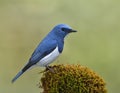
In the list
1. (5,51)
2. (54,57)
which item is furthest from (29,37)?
(54,57)

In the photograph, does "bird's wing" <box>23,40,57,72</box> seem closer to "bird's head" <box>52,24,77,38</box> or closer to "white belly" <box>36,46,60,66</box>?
"white belly" <box>36,46,60,66</box>

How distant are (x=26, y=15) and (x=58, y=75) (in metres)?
10.2

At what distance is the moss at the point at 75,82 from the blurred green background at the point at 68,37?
24.3 feet

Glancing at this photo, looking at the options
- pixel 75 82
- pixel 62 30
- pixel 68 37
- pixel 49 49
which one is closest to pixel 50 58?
pixel 49 49

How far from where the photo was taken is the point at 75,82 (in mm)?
11328

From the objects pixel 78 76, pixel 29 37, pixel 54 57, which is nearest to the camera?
pixel 78 76

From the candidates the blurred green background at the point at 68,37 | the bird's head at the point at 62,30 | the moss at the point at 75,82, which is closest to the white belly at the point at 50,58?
the bird's head at the point at 62,30

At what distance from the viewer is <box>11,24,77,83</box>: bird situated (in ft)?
40.1

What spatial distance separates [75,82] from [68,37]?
32.1ft

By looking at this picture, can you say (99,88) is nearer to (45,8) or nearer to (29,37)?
(29,37)

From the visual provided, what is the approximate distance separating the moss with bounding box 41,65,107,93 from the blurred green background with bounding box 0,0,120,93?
7420 millimetres

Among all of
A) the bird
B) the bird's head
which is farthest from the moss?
the bird's head

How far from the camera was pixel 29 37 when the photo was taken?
2059 centimetres

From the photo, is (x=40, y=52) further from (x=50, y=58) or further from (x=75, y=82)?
(x=75, y=82)
